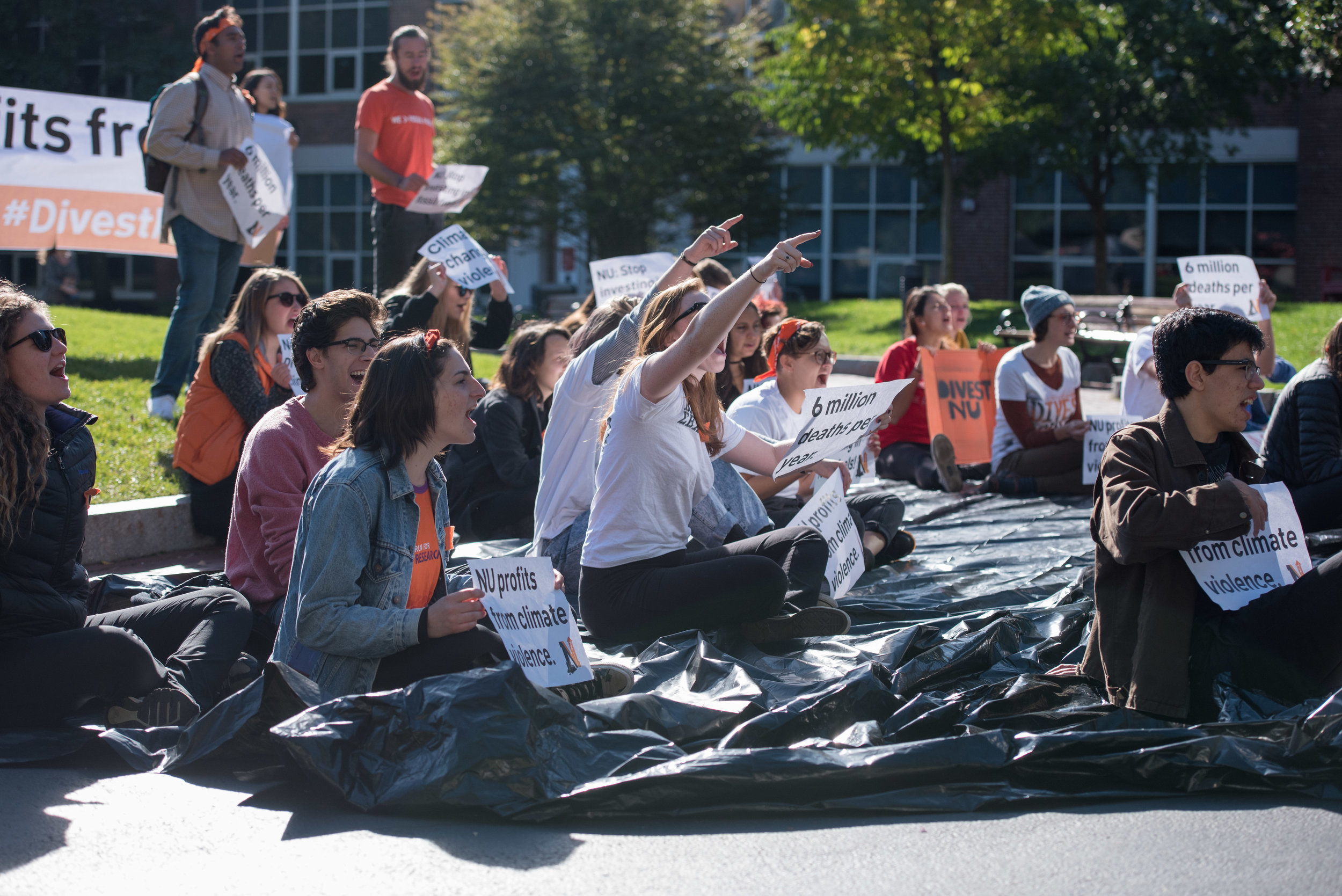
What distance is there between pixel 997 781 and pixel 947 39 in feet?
59.0

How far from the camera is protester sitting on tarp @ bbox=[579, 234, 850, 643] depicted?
4426 mm

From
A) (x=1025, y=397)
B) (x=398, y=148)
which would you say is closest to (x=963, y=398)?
(x=1025, y=397)

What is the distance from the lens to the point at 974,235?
29.1 metres

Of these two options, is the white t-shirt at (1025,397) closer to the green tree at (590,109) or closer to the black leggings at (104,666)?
the black leggings at (104,666)

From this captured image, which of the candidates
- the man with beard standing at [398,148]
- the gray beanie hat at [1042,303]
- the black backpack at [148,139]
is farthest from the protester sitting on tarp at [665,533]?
the man with beard standing at [398,148]

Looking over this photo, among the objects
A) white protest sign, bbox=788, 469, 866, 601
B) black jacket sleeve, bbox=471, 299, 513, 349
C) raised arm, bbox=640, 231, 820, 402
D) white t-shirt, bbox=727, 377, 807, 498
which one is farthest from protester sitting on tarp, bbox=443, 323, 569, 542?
raised arm, bbox=640, 231, 820, 402

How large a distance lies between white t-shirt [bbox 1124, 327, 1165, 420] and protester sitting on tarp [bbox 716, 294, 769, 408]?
2.32m

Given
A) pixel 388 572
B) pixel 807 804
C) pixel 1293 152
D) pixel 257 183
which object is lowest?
pixel 807 804

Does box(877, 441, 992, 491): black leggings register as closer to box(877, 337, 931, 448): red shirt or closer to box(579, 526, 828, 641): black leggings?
box(877, 337, 931, 448): red shirt

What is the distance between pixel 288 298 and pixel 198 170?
245cm

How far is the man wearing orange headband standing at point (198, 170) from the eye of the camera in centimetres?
786

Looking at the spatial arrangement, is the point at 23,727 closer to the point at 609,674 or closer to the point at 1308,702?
the point at 609,674

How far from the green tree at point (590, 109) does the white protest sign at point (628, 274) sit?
15325 millimetres

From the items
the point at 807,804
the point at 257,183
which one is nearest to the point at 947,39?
the point at 257,183
